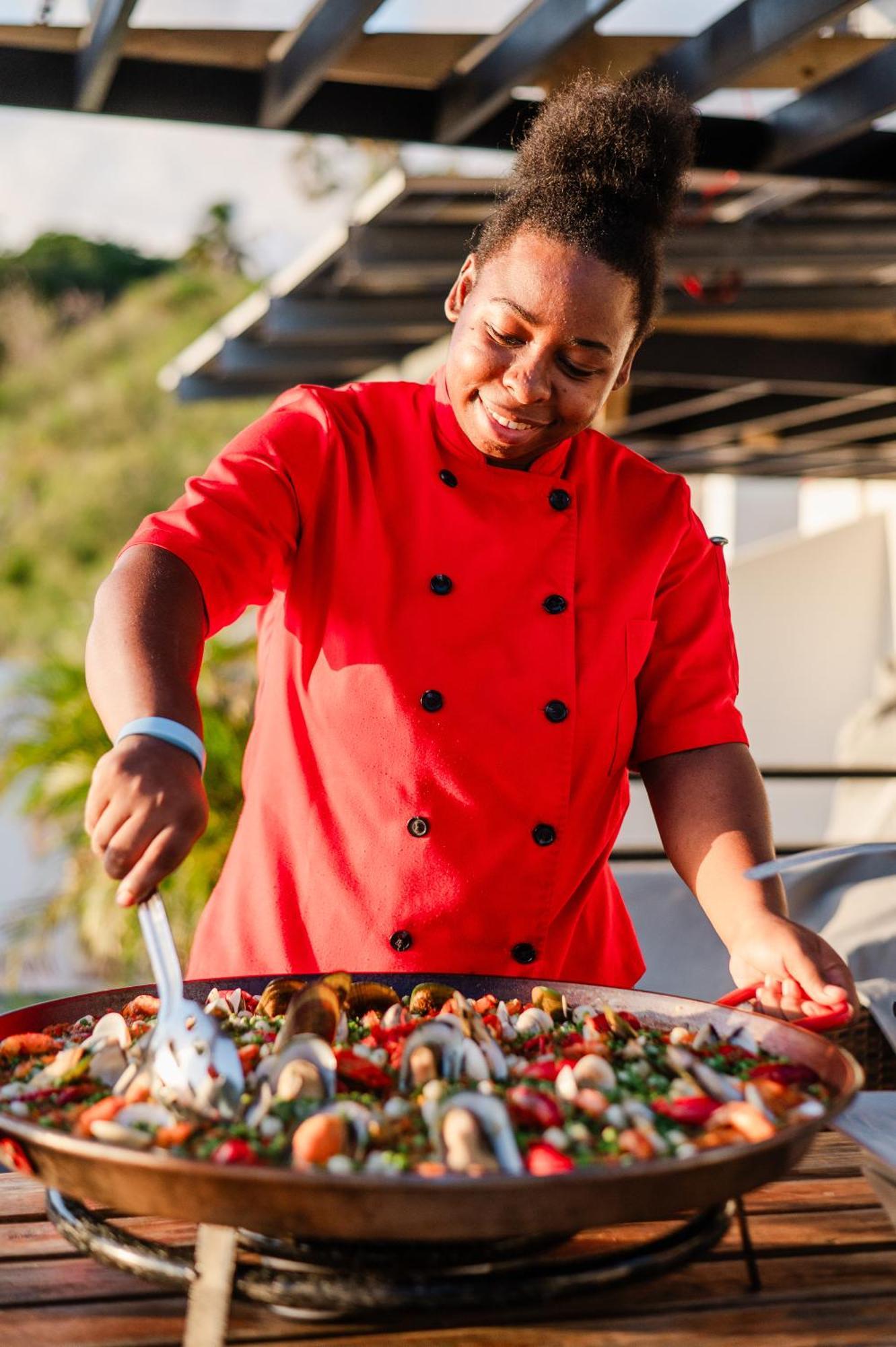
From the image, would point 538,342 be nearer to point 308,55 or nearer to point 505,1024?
point 505,1024

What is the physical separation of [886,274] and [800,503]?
21.6 feet

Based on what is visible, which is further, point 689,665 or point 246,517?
point 689,665

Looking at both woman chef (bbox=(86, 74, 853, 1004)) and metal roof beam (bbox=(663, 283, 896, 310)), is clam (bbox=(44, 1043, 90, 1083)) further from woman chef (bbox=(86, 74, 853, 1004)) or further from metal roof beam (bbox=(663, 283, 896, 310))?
metal roof beam (bbox=(663, 283, 896, 310))

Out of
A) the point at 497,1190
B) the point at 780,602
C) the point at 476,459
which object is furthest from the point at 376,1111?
the point at 780,602

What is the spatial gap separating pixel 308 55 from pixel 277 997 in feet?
7.47

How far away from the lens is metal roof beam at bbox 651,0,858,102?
266 centimetres

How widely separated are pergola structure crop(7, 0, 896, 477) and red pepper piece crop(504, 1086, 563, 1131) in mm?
2167

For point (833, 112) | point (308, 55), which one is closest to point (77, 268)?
point (308, 55)

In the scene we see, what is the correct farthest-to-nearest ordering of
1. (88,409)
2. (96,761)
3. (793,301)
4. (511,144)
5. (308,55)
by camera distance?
(88,409), (96,761), (793,301), (308,55), (511,144)

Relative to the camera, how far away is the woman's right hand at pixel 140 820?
3.77 ft

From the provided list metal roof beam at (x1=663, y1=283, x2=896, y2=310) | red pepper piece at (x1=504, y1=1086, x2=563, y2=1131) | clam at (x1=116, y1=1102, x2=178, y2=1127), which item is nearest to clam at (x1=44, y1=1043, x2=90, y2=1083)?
clam at (x1=116, y1=1102, x2=178, y2=1127)

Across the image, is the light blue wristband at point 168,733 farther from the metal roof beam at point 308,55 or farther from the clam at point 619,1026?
the metal roof beam at point 308,55

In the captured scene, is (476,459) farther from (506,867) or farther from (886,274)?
(886,274)

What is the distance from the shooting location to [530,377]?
1590 millimetres
